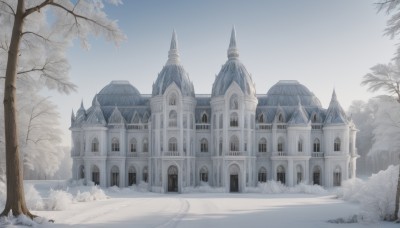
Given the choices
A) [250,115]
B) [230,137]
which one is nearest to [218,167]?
[230,137]

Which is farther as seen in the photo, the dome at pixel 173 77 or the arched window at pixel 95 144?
the arched window at pixel 95 144

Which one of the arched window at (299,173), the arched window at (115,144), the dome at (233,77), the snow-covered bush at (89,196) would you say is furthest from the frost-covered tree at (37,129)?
the arched window at (299,173)

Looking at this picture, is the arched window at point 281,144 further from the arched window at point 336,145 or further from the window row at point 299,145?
the arched window at point 336,145

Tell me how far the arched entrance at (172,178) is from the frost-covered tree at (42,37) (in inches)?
1238

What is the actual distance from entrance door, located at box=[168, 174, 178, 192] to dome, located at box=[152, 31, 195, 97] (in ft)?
35.7

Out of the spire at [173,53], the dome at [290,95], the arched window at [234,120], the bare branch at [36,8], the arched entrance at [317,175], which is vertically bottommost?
the arched entrance at [317,175]

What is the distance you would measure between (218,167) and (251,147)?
5091mm

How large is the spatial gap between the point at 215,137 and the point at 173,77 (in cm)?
978

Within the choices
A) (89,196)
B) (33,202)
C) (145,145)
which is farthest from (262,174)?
(33,202)

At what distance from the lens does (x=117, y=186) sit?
55.0 metres

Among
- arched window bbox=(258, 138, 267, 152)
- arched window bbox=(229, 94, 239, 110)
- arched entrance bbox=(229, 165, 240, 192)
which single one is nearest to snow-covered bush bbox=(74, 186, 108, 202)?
arched entrance bbox=(229, 165, 240, 192)

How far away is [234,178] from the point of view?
171ft

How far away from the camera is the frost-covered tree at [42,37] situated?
19.3 meters

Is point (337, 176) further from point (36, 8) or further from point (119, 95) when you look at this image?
point (36, 8)
